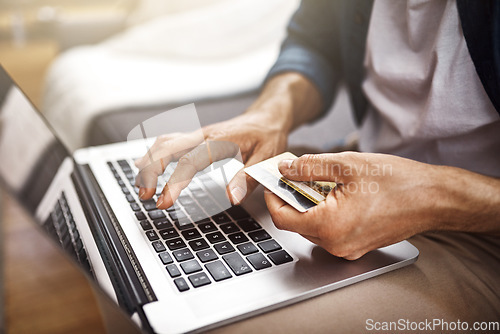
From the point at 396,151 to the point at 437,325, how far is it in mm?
272

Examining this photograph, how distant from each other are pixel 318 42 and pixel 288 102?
196 millimetres

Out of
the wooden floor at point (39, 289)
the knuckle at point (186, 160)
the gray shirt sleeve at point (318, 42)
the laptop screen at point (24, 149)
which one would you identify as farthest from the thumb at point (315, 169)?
the wooden floor at point (39, 289)

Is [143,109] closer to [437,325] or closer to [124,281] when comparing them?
[124,281]

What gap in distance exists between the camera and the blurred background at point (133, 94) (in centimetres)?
81

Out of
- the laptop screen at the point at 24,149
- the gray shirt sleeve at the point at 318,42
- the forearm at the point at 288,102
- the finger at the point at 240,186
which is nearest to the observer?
the laptop screen at the point at 24,149

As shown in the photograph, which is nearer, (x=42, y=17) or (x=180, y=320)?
(x=180, y=320)

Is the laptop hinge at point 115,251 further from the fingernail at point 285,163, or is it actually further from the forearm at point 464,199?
the forearm at point 464,199

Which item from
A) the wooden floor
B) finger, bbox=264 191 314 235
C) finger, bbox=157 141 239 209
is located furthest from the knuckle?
the wooden floor

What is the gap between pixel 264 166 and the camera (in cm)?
43

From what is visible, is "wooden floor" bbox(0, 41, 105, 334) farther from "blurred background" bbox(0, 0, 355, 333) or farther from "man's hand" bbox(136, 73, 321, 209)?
"man's hand" bbox(136, 73, 321, 209)

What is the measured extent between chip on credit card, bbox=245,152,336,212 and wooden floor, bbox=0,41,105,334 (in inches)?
22.9

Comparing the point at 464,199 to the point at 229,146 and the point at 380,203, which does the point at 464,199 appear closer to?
the point at 380,203

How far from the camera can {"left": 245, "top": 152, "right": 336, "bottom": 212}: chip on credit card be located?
0.37 m

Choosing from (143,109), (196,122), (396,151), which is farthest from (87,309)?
(396,151)
